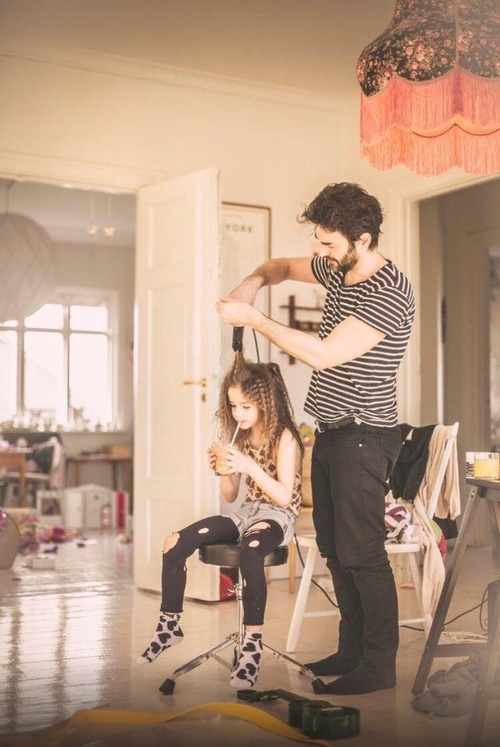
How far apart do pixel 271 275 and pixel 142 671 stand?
1.44 m

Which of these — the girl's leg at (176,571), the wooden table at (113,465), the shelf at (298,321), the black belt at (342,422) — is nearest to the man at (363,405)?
the black belt at (342,422)

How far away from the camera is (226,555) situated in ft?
10.6

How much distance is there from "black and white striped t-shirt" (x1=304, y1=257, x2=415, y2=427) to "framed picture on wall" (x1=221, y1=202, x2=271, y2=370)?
2.57m

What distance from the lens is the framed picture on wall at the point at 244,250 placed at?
5.82 m

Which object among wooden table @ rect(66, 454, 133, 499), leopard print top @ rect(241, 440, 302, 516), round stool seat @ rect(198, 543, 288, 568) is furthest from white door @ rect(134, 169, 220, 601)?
wooden table @ rect(66, 454, 133, 499)

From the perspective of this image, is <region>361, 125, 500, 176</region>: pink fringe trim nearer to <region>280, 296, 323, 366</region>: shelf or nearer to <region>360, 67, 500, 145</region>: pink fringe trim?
<region>360, 67, 500, 145</region>: pink fringe trim

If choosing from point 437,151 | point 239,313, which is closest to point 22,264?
point 437,151

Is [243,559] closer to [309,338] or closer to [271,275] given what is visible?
[309,338]

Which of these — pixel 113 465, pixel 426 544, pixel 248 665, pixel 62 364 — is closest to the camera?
pixel 248 665

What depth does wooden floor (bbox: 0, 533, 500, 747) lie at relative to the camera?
273cm

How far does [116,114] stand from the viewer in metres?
5.58

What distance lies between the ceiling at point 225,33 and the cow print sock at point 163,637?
3.05 metres

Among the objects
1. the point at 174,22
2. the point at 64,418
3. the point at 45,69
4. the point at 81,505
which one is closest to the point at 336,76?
the point at 174,22

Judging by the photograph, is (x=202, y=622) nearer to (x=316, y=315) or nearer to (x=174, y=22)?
(x=316, y=315)
